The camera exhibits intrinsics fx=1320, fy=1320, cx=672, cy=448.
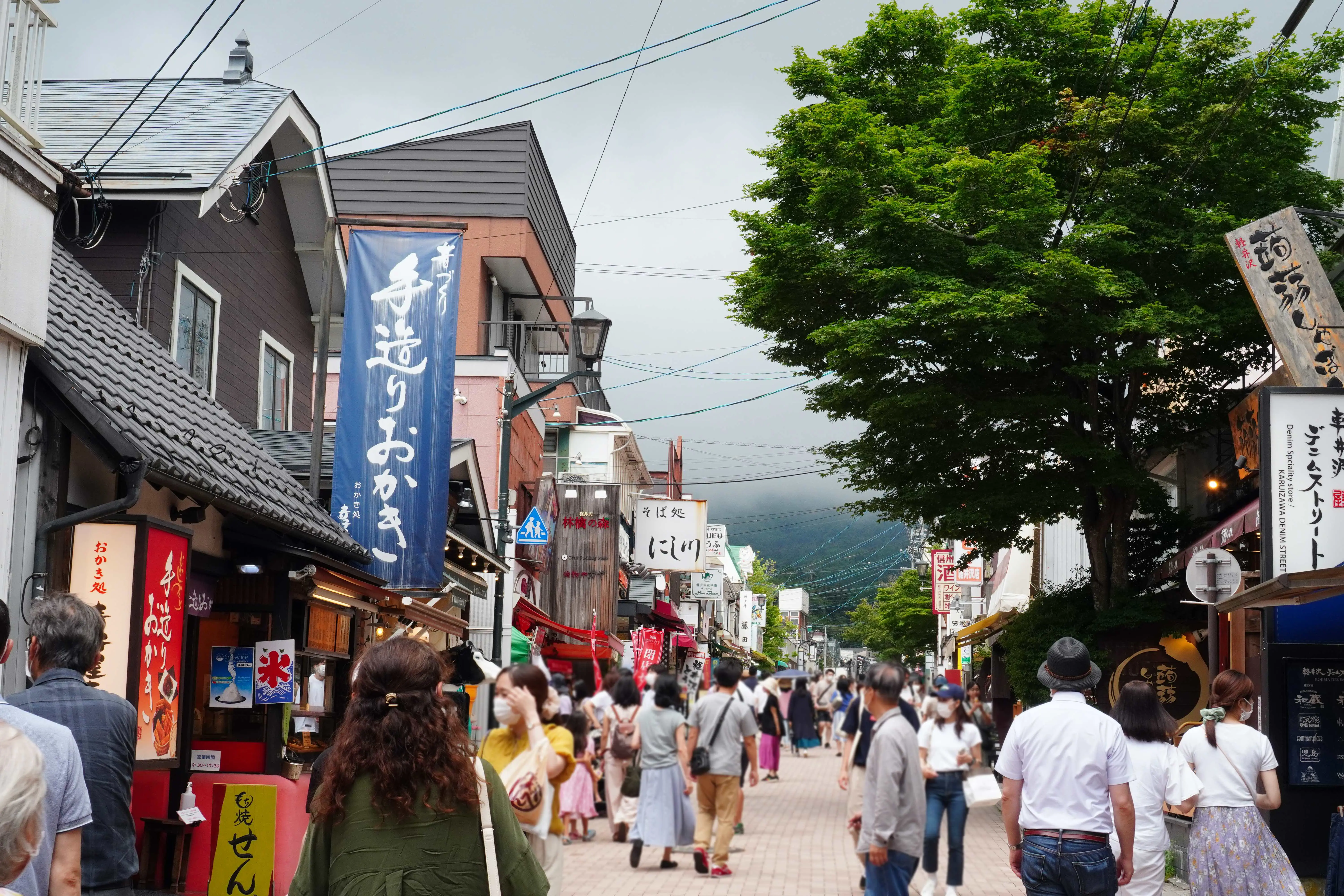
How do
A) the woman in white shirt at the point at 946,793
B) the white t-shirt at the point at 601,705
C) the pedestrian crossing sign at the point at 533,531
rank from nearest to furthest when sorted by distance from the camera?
the woman in white shirt at the point at 946,793
the white t-shirt at the point at 601,705
the pedestrian crossing sign at the point at 533,531

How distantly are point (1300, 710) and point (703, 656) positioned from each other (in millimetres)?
50664

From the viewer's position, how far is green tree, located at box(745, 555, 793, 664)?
110m

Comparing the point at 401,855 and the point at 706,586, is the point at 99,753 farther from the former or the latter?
the point at 706,586

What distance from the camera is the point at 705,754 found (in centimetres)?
1317

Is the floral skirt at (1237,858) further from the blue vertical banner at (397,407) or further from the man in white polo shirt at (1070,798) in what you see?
the blue vertical banner at (397,407)

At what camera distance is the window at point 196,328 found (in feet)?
45.9

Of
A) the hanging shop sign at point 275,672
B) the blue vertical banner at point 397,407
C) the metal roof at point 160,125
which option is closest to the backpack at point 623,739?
the blue vertical banner at point 397,407

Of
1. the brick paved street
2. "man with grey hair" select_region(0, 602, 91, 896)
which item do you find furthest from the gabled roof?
"man with grey hair" select_region(0, 602, 91, 896)

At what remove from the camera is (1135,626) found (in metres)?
20.2

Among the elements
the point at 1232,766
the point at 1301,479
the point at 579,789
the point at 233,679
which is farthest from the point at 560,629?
the point at 1232,766

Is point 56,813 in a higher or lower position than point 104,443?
lower

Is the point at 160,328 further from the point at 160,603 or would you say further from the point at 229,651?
the point at 160,603

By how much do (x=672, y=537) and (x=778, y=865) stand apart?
24.1 metres

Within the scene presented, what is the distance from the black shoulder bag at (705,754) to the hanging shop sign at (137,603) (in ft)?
18.4
